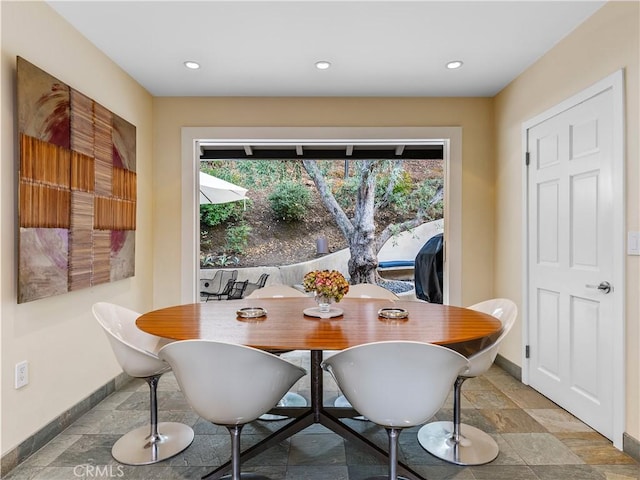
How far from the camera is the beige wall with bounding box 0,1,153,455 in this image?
6.37 feet

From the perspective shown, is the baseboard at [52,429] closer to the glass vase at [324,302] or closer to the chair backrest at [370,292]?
the glass vase at [324,302]

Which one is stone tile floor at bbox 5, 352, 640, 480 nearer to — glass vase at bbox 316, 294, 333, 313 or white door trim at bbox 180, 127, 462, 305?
glass vase at bbox 316, 294, 333, 313

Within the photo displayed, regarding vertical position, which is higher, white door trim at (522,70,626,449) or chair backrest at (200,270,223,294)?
white door trim at (522,70,626,449)

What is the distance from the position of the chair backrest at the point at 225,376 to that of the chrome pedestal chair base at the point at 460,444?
1.11 metres

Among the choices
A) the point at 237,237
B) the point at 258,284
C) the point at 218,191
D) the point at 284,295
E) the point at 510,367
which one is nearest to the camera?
the point at 284,295

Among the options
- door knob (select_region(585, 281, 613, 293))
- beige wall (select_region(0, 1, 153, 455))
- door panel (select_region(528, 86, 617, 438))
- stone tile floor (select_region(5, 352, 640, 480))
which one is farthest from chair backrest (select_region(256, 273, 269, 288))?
door knob (select_region(585, 281, 613, 293))

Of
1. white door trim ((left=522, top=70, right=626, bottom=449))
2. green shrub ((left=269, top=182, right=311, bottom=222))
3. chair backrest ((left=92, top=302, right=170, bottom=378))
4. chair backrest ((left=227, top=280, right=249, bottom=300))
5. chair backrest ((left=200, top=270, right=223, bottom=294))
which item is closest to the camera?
chair backrest ((left=92, top=302, right=170, bottom=378))

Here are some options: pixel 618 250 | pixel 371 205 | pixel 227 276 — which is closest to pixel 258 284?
pixel 227 276

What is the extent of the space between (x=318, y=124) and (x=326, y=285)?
206 centimetres

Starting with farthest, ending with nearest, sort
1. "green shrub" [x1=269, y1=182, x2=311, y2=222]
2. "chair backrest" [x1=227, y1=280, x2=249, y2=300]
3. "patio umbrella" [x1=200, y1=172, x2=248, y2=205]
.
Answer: "green shrub" [x1=269, y1=182, x2=311, y2=222], "chair backrest" [x1=227, y1=280, x2=249, y2=300], "patio umbrella" [x1=200, y1=172, x2=248, y2=205]

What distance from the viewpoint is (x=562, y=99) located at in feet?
8.65

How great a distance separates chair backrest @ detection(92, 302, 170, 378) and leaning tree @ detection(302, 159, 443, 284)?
5576 millimetres

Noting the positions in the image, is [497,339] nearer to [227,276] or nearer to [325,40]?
[325,40]

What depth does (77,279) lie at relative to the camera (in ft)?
7.91
